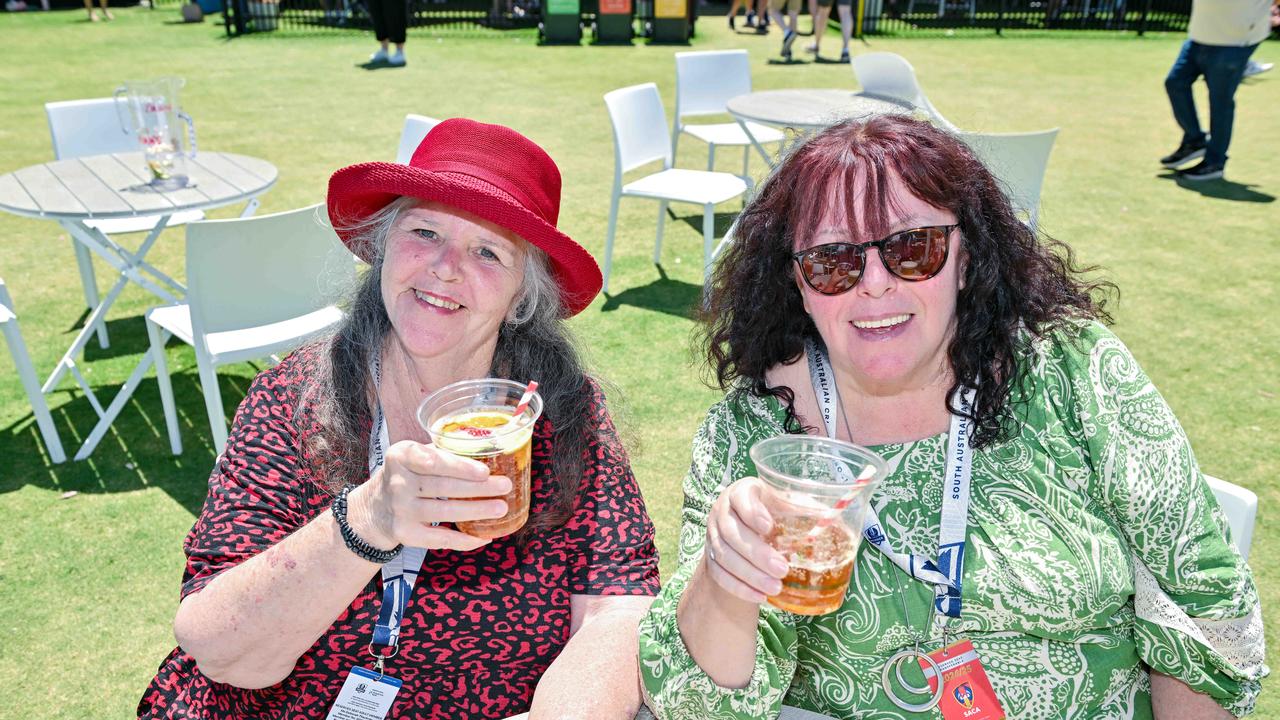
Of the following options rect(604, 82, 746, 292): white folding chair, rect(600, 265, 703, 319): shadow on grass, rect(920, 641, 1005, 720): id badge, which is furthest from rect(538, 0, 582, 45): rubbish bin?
rect(920, 641, 1005, 720): id badge

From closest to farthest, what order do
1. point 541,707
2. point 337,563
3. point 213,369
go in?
point 337,563 → point 541,707 → point 213,369

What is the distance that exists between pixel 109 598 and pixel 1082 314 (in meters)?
3.39

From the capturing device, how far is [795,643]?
1.78 meters

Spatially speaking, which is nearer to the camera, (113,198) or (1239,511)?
(1239,511)

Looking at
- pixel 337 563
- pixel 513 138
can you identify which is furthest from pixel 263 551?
pixel 513 138

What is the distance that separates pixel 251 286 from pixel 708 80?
5.24 meters

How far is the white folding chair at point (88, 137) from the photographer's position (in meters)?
5.53

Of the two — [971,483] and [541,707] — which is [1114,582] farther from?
[541,707]

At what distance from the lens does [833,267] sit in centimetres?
184

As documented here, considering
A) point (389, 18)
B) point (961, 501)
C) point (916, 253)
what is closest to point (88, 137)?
point (916, 253)

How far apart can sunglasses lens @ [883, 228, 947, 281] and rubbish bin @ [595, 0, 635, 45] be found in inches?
670

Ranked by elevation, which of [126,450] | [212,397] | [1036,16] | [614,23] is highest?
[1036,16]

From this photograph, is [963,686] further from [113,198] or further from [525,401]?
[113,198]

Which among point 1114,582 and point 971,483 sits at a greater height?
point 971,483
